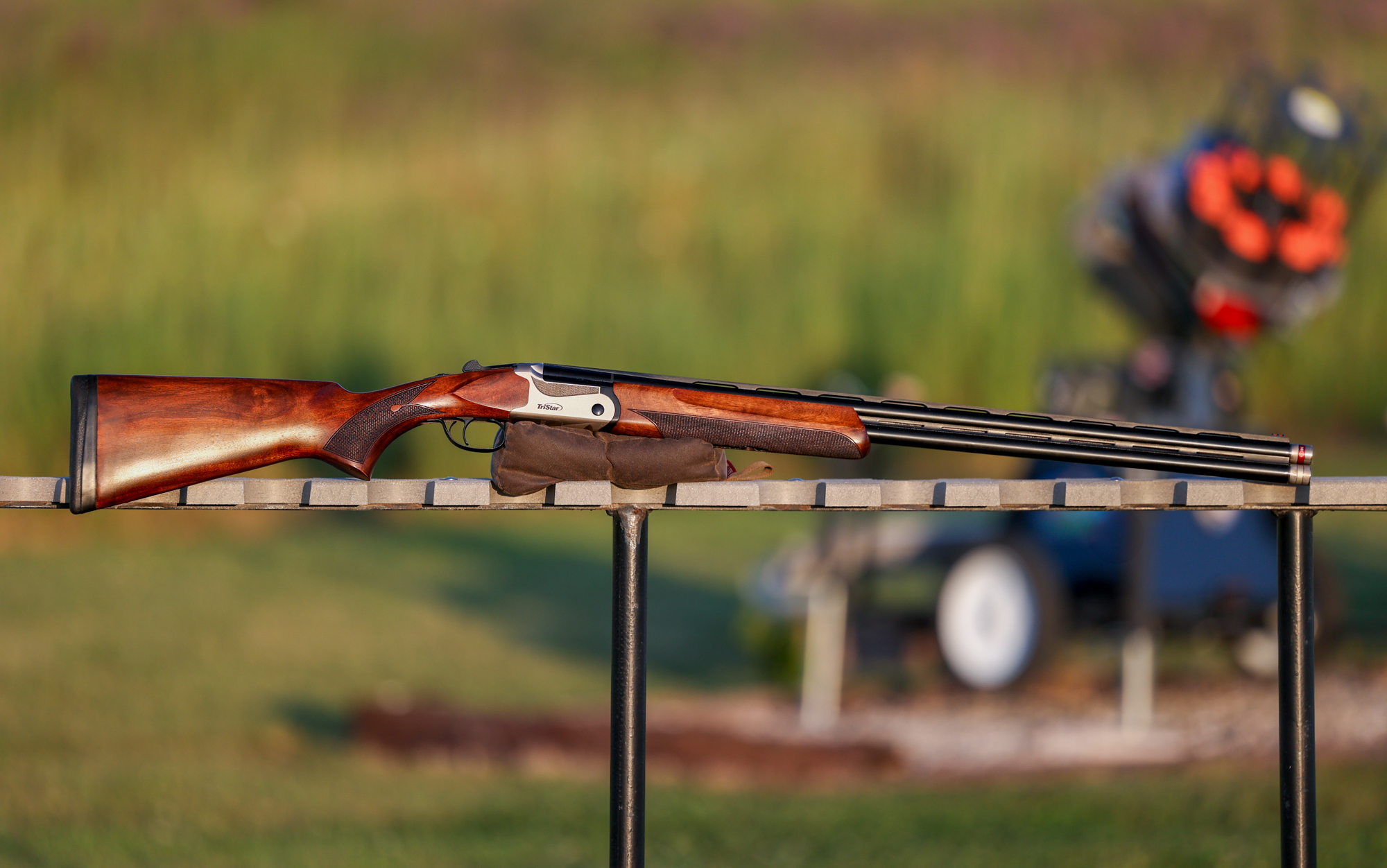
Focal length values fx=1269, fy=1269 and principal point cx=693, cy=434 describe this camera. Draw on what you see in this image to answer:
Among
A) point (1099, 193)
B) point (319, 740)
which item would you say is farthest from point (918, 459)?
point (319, 740)

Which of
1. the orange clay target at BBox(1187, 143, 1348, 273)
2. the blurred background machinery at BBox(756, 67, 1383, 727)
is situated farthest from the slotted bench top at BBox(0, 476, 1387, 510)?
the orange clay target at BBox(1187, 143, 1348, 273)

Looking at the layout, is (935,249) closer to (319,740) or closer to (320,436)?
(319,740)

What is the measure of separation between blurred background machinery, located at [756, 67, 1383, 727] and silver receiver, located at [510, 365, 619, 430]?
3271 millimetres

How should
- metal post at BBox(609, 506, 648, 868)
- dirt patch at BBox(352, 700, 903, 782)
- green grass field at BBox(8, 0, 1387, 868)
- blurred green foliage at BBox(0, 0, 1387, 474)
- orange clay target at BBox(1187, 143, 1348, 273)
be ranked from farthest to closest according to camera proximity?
blurred green foliage at BBox(0, 0, 1387, 474) → green grass field at BBox(8, 0, 1387, 868) → orange clay target at BBox(1187, 143, 1348, 273) → dirt patch at BBox(352, 700, 903, 782) → metal post at BBox(609, 506, 648, 868)

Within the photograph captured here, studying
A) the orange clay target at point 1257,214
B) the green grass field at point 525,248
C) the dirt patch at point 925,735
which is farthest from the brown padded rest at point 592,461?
the green grass field at point 525,248

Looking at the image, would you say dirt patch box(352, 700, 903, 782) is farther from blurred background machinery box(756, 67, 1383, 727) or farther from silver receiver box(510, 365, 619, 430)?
silver receiver box(510, 365, 619, 430)

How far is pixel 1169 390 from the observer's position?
566 centimetres

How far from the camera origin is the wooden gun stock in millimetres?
1961

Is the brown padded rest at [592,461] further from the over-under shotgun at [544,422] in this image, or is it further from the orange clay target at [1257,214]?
the orange clay target at [1257,214]

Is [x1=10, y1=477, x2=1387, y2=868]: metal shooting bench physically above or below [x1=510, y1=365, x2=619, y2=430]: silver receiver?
below

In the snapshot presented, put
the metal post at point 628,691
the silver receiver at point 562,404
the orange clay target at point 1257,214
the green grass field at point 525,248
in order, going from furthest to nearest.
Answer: the green grass field at point 525,248, the orange clay target at point 1257,214, the silver receiver at point 562,404, the metal post at point 628,691

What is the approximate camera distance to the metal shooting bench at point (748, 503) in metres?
1.94

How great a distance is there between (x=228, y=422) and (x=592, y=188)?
10280mm

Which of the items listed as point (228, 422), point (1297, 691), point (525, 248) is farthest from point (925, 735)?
point (525, 248)
